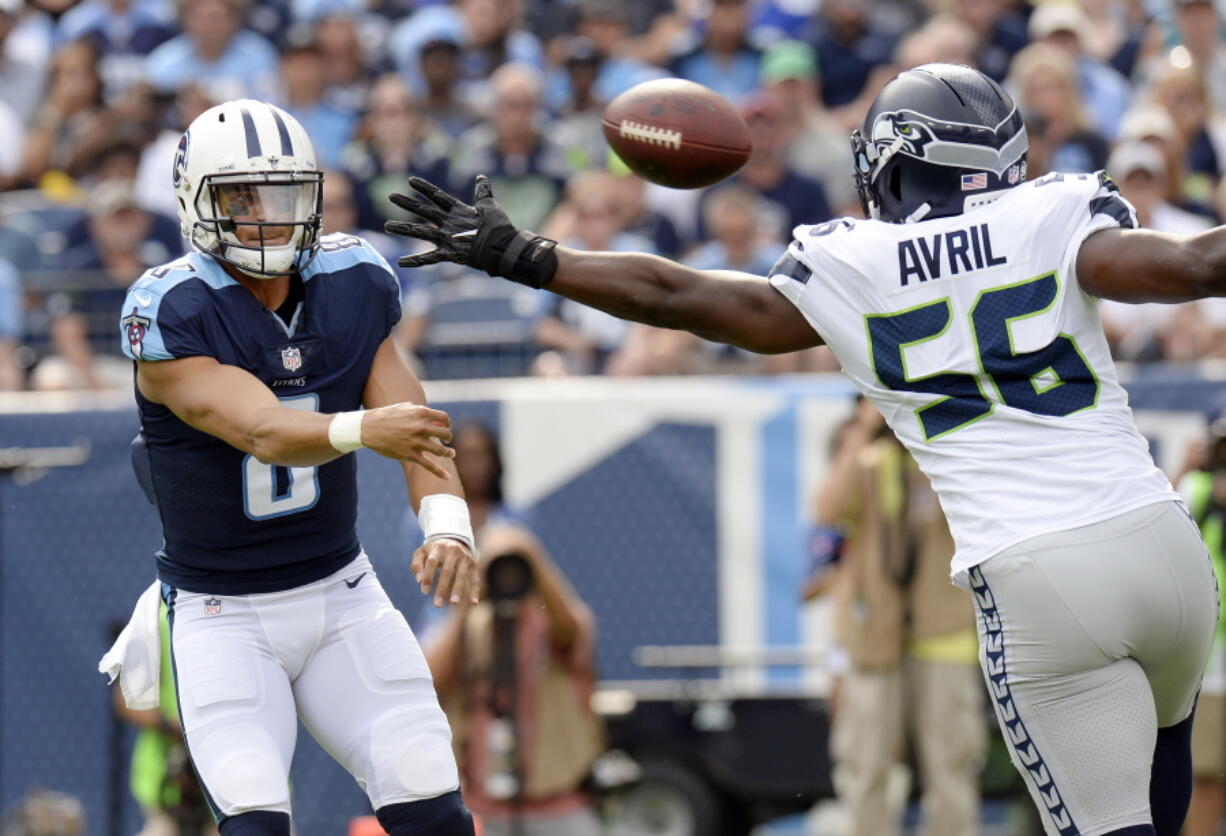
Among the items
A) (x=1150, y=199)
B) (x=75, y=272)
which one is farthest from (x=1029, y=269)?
(x=75, y=272)

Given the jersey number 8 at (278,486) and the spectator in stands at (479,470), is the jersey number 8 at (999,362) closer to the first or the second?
the jersey number 8 at (278,486)

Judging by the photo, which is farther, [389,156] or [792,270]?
[389,156]

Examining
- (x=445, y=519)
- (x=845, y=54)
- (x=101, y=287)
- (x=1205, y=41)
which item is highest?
(x=845, y=54)

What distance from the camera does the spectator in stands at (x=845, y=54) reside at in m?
10.5

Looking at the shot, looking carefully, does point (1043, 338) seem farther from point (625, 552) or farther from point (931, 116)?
point (625, 552)

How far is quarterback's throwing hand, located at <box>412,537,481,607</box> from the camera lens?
404 centimetres

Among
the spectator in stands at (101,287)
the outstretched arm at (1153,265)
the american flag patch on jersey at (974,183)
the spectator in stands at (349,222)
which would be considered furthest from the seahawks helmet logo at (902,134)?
the spectator in stands at (101,287)

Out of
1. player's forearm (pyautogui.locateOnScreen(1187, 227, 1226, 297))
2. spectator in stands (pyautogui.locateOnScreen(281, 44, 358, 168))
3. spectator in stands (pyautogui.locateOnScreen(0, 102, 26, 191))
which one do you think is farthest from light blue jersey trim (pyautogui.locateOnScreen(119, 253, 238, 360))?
spectator in stands (pyautogui.locateOnScreen(0, 102, 26, 191))

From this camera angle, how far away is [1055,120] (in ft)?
29.9

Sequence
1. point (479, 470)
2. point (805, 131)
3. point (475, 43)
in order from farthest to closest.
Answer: point (475, 43) < point (805, 131) < point (479, 470)

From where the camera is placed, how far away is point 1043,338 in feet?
13.0

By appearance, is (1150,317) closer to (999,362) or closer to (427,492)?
(999,362)

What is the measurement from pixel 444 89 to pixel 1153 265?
6741mm

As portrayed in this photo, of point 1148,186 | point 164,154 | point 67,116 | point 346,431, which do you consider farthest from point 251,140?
point 67,116
